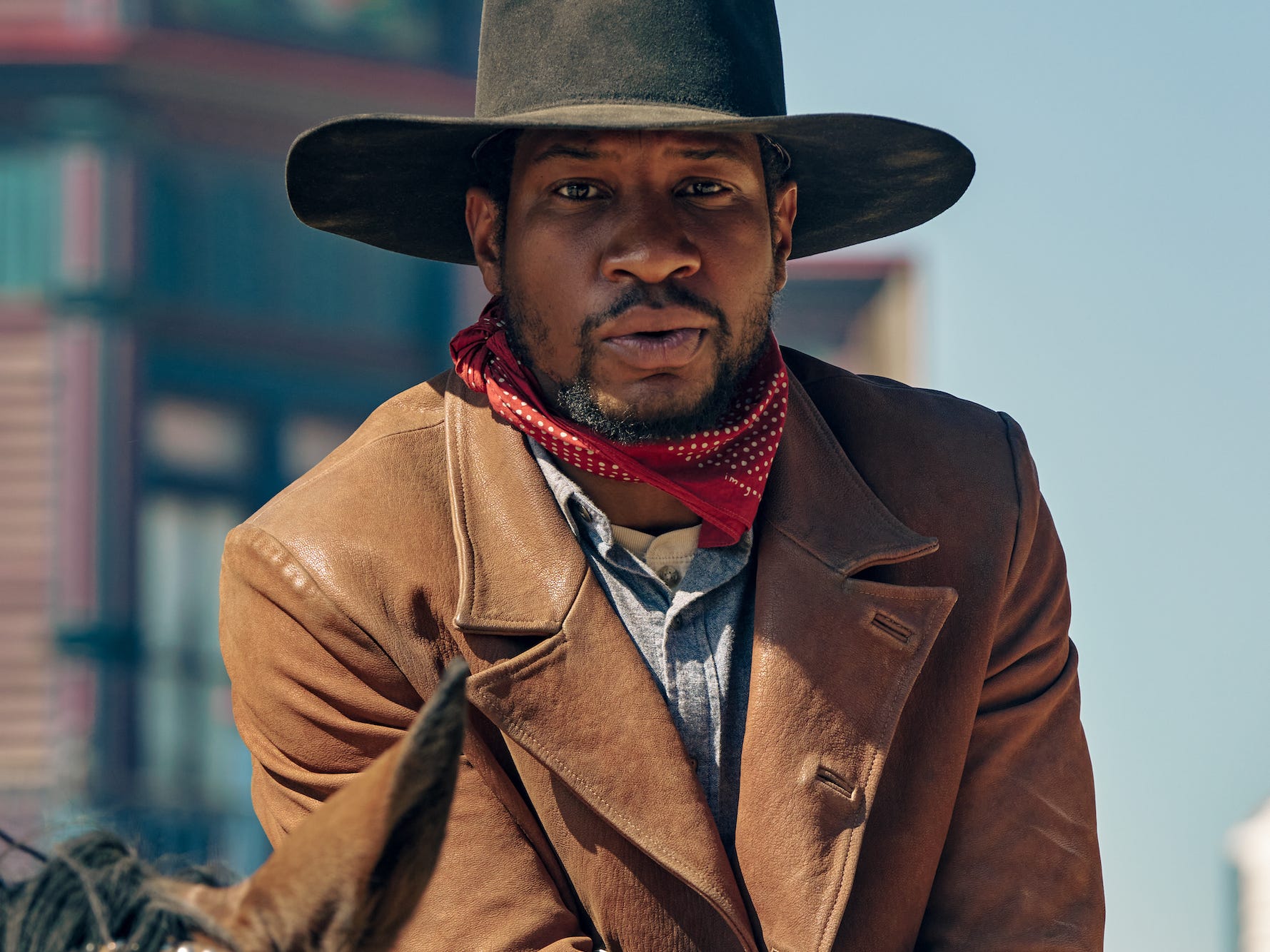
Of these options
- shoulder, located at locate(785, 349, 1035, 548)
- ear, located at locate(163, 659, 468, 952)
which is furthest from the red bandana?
ear, located at locate(163, 659, 468, 952)

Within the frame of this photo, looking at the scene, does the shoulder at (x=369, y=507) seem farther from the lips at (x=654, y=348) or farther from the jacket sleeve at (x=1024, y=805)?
the jacket sleeve at (x=1024, y=805)

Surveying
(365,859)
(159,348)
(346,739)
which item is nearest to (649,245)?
(346,739)

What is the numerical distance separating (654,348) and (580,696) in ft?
1.83

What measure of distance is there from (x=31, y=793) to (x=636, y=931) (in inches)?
343

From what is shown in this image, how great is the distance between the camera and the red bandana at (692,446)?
298 cm

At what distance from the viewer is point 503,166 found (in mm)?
3154

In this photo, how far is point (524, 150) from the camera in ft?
9.98

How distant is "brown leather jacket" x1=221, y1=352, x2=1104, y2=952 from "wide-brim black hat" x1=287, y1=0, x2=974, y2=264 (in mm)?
359

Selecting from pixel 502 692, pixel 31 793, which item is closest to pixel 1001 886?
pixel 502 692

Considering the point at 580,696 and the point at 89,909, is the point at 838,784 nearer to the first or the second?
the point at 580,696

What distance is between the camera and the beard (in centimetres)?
289

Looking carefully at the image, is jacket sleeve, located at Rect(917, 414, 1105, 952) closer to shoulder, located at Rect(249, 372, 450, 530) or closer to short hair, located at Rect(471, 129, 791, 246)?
short hair, located at Rect(471, 129, 791, 246)

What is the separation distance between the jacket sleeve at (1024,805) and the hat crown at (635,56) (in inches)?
35.0

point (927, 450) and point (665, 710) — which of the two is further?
point (927, 450)
